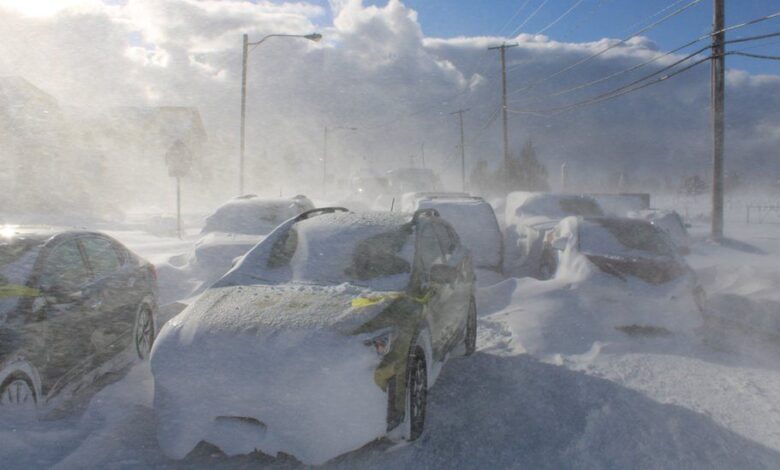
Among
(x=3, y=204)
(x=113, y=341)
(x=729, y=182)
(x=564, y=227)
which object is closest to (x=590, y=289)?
(x=564, y=227)

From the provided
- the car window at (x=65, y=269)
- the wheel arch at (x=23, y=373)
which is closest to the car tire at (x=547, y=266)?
the car window at (x=65, y=269)

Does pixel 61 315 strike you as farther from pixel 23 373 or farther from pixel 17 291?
pixel 23 373

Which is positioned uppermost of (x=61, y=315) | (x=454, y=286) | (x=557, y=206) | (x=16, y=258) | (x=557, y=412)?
(x=557, y=206)

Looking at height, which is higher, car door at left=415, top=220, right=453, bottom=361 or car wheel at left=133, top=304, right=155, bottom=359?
car door at left=415, top=220, right=453, bottom=361

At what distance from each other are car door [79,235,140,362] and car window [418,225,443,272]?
2.64m

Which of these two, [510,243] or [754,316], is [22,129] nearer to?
[510,243]

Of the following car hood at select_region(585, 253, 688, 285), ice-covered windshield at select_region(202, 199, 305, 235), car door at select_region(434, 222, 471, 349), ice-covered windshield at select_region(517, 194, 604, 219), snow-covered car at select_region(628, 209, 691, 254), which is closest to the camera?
car door at select_region(434, 222, 471, 349)

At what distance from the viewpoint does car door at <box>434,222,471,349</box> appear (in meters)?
5.01

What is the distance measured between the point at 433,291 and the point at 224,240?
583cm

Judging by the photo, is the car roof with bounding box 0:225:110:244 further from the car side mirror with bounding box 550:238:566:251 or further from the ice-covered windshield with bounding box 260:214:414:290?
the car side mirror with bounding box 550:238:566:251

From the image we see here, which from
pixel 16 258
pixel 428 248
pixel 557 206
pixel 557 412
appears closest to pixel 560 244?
pixel 428 248

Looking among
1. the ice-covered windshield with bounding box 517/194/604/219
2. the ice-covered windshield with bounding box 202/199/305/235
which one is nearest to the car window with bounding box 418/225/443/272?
the ice-covered windshield with bounding box 202/199/305/235

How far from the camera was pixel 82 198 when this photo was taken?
28797 millimetres

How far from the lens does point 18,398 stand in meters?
3.56
